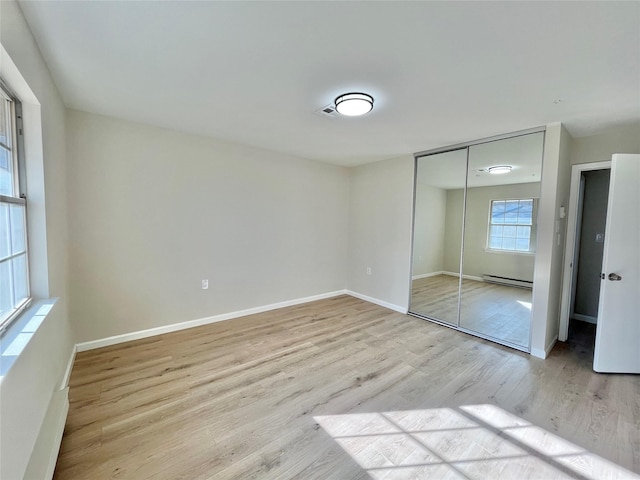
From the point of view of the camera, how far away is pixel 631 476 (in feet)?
4.99

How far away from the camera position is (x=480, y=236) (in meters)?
4.15

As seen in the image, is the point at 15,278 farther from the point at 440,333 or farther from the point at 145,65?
the point at 440,333

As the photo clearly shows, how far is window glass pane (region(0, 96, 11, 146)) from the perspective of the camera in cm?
147

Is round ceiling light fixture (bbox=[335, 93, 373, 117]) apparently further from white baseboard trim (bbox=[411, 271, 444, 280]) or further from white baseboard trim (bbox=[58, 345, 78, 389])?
white baseboard trim (bbox=[58, 345, 78, 389])

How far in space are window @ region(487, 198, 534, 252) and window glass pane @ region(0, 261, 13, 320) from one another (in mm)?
4575

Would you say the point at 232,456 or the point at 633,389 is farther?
the point at 633,389

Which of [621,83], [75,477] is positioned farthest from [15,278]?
[621,83]

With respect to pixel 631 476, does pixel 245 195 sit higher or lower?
higher

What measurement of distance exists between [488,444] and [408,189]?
3.17m

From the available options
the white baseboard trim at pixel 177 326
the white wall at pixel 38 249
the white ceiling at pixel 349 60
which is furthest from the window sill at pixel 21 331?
the white ceiling at pixel 349 60

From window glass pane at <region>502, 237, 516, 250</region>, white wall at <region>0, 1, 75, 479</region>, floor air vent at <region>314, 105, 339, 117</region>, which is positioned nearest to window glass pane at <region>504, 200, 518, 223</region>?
window glass pane at <region>502, 237, 516, 250</region>

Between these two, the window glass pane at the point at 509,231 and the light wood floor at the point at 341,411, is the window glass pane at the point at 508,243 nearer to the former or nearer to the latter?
the window glass pane at the point at 509,231

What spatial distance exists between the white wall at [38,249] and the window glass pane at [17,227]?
61 mm

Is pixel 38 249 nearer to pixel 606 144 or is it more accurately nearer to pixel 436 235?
pixel 436 235
